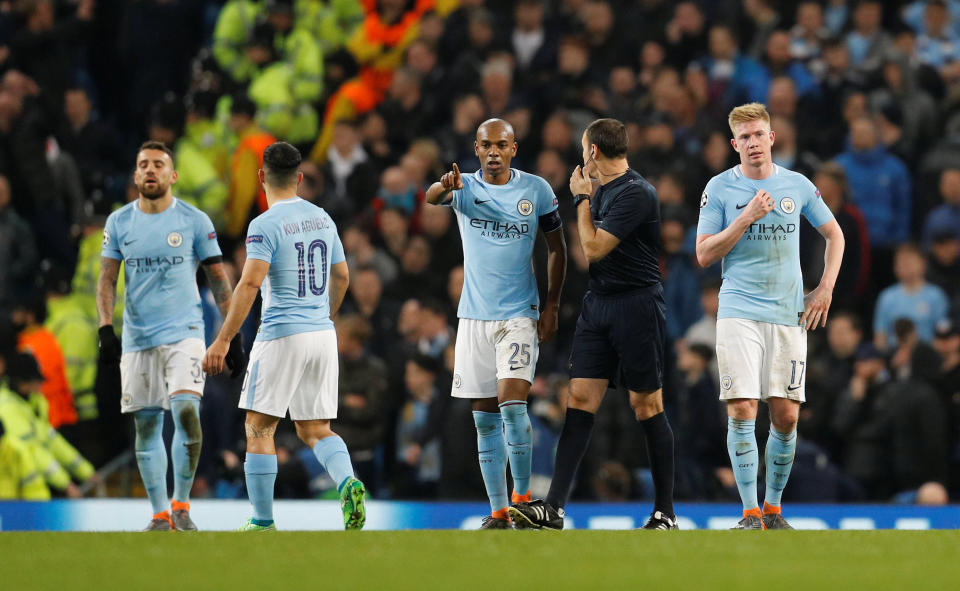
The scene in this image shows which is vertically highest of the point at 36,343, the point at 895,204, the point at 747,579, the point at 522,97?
the point at 522,97

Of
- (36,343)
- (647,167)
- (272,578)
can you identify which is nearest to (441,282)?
(647,167)

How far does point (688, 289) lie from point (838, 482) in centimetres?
223

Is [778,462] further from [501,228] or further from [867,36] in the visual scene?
[867,36]

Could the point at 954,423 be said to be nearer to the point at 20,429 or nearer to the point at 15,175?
the point at 20,429

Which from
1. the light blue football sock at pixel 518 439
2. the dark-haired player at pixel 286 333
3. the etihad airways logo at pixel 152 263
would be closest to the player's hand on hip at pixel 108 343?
the etihad airways logo at pixel 152 263

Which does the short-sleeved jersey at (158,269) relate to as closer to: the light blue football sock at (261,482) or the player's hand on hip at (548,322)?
the light blue football sock at (261,482)

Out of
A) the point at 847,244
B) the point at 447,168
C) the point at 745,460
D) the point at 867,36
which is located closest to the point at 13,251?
the point at 447,168

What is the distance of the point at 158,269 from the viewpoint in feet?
31.4

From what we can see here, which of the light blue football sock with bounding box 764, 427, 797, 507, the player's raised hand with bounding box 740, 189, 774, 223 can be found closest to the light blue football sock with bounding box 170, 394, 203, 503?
the light blue football sock with bounding box 764, 427, 797, 507

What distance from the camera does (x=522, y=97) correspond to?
14984mm

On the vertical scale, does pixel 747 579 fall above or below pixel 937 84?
below

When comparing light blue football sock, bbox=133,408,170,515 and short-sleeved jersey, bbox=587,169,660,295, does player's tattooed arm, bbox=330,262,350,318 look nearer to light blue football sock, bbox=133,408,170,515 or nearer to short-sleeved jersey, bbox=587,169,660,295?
short-sleeved jersey, bbox=587,169,660,295

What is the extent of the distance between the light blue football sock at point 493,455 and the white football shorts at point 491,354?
15cm

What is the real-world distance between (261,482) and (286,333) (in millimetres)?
859
